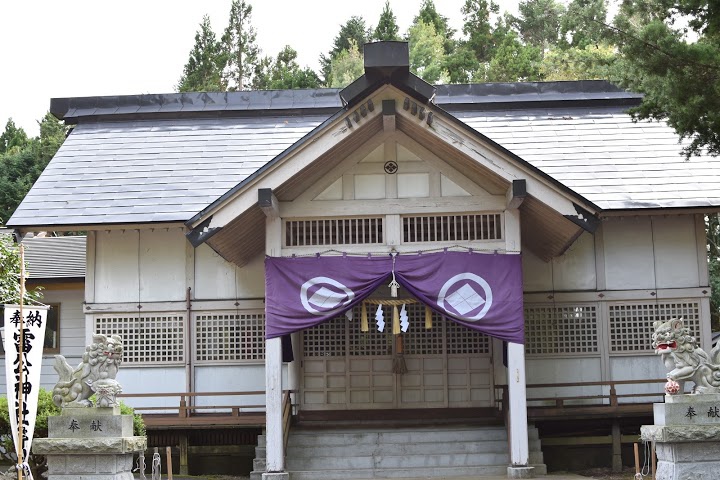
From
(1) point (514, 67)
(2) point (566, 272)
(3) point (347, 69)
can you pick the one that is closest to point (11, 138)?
(3) point (347, 69)

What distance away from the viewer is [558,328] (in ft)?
67.1

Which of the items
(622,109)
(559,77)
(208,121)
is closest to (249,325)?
(208,121)

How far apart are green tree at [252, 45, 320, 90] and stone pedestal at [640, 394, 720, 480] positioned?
1534 inches

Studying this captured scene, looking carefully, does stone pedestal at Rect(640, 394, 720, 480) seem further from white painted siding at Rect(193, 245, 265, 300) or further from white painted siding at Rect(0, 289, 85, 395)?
white painted siding at Rect(0, 289, 85, 395)

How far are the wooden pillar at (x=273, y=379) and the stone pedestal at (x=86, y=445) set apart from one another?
3825mm

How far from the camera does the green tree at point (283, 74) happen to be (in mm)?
51094

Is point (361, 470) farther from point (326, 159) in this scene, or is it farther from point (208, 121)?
point (208, 121)

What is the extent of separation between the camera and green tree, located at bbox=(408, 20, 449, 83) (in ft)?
163

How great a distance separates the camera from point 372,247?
17.7 m

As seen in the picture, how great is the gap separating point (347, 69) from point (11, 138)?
18.2 m

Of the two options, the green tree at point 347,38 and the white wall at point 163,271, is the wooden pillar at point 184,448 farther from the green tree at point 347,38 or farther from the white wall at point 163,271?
the green tree at point 347,38

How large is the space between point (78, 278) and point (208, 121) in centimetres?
494

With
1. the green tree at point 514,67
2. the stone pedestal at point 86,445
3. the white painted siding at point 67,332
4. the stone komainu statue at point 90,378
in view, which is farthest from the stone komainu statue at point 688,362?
the green tree at point 514,67

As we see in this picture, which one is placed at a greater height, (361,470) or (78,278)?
(78,278)
